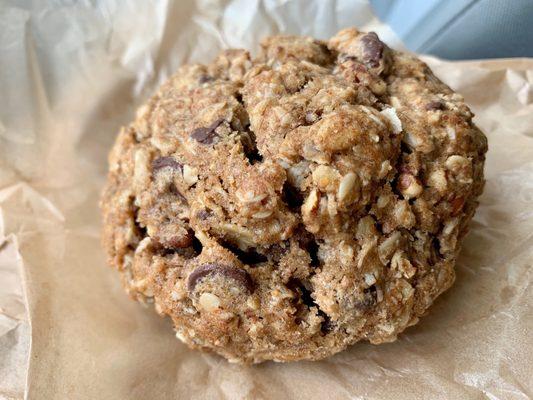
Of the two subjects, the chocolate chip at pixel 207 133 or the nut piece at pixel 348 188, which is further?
the chocolate chip at pixel 207 133

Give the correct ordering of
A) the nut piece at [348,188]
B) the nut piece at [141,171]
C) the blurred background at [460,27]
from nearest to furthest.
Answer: the nut piece at [348,188] < the nut piece at [141,171] < the blurred background at [460,27]

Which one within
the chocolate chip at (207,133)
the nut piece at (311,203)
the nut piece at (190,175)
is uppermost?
the nut piece at (311,203)

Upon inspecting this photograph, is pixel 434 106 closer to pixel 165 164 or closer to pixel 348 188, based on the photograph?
pixel 348 188

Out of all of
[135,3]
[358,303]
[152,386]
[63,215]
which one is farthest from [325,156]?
[135,3]

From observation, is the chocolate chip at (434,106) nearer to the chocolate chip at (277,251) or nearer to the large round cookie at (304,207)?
the large round cookie at (304,207)

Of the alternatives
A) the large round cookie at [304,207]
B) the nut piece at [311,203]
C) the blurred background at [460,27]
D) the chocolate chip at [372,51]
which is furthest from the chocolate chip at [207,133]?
the blurred background at [460,27]

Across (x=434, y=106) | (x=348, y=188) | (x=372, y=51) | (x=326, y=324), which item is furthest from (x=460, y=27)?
(x=326, y=324)

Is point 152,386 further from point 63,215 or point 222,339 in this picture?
point 63,215
